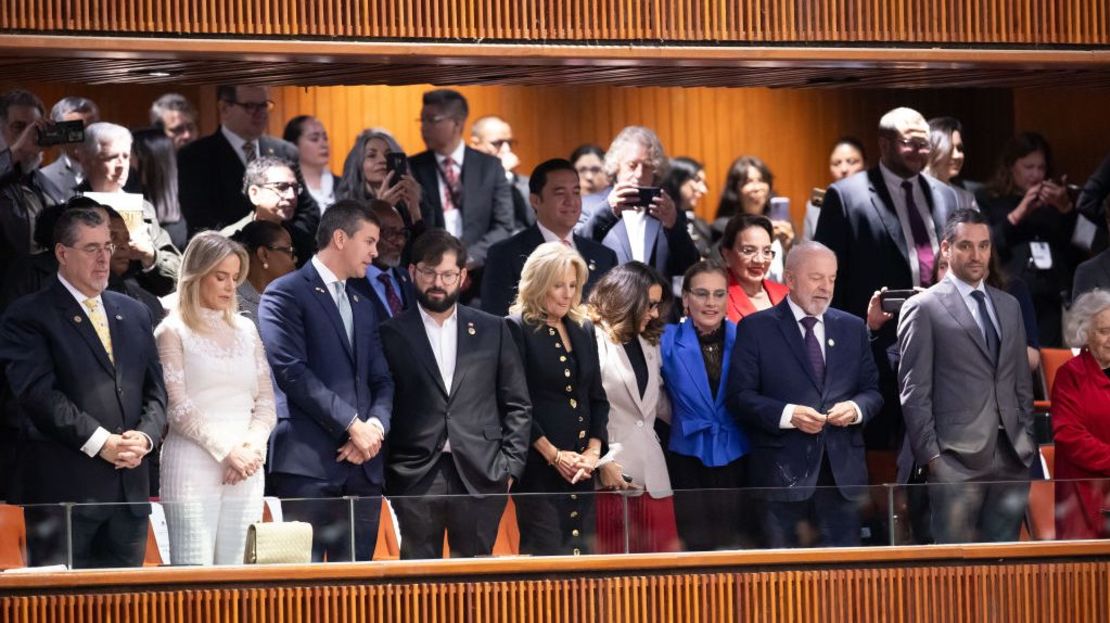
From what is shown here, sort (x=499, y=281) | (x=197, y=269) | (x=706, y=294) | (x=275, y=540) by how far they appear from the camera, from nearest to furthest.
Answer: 1. (x=275, y=540)
2. (x=197, y=269)
3. (x=706, y=294)
4. (x=499, y=281)

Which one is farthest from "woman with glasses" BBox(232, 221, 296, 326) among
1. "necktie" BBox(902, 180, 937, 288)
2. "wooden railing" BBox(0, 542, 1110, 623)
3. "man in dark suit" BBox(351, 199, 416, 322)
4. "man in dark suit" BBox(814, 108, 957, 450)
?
"necktie" BBox(902, 180, 937, 288)

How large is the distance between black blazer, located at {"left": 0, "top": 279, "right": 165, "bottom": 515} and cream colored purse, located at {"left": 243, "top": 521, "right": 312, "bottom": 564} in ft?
1.82

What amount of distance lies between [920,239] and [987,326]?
89 cm

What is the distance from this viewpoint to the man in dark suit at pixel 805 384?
7.43 m

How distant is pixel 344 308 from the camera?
728 cm

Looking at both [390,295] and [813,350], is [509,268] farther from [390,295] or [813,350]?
[813,350]

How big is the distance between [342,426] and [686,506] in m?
1.23

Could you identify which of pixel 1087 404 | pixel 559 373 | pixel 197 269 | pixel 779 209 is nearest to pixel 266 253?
pixel 197 269

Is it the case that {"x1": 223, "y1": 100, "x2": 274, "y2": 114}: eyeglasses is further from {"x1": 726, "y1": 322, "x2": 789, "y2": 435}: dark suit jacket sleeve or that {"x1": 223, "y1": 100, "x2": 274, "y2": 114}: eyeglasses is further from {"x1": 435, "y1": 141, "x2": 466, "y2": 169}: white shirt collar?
{"x1": 726, "y1": 322, "x2": 789, "y2": 435}: dark suit jacket sleeve

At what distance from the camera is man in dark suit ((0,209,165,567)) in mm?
6715

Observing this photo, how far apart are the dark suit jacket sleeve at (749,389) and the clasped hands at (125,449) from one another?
2186 mm

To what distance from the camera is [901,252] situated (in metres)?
8.36

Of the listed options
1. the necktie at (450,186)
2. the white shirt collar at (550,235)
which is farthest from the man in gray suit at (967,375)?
the necktie at (450,186)

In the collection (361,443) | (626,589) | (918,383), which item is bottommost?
(626,589)
